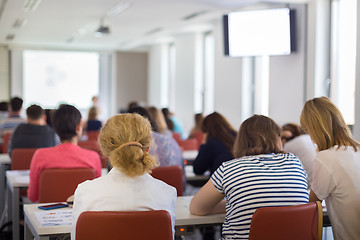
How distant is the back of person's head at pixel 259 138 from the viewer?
2.66 metres

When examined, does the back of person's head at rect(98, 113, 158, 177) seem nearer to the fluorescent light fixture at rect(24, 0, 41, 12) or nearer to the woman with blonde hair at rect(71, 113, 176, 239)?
the woman with blonde hair at rect(71, 113, 176, 239)

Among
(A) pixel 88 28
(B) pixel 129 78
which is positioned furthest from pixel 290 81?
(B) pixel 129 78

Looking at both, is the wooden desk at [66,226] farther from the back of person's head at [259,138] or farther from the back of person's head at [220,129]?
the back of person's head at [220,129]

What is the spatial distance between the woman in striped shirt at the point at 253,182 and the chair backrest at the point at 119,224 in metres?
0.58

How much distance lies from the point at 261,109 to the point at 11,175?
5.37 meters

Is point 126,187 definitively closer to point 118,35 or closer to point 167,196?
point 167,196

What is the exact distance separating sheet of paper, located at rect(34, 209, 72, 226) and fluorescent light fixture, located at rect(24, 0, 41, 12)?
5.90 metres

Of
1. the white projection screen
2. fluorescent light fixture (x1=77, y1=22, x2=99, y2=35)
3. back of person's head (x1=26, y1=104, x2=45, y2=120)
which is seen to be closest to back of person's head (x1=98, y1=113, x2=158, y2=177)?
back of person's head (x1=26, y1=104, x2=45, y2=120)

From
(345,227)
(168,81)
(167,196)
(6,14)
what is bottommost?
(345,227)

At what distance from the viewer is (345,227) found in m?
2.64

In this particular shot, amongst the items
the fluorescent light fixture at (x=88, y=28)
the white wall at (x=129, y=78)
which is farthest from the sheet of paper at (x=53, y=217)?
the white wall at (x=129, y=78)

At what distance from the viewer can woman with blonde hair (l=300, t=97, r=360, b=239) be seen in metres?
2.65

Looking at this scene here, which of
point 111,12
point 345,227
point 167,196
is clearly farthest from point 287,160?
point 111,12

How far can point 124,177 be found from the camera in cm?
216
